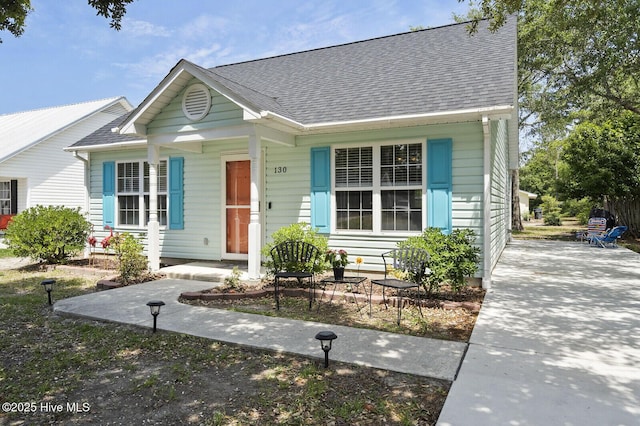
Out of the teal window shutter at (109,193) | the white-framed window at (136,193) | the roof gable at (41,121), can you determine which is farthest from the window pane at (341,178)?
the roof gable at (41,121)

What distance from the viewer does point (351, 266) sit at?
770 cm

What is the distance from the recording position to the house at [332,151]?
686cm

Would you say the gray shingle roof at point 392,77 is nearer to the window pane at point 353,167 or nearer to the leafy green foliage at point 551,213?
the window pane at point 353,167

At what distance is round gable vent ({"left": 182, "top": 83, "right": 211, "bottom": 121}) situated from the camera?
292 inches

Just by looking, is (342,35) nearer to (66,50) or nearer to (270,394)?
(66,50)

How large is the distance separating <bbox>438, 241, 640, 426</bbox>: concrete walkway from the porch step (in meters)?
4.64

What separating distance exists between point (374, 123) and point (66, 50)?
1212 centimetres

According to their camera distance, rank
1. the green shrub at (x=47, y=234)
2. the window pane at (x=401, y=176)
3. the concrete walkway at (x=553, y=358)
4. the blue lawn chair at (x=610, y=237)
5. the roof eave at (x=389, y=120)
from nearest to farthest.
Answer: the concrete walkway at (x=553, y=358) < the roof eave at (x=389, y=120) < the window pane at (x=401, y=176) < the green shrub at (x=47, y=234) < the blue lawn chair at (x=610, y=237)

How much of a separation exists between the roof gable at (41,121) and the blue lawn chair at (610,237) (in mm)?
21915

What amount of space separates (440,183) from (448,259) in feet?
5.63

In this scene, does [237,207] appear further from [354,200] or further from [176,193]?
[354,200]

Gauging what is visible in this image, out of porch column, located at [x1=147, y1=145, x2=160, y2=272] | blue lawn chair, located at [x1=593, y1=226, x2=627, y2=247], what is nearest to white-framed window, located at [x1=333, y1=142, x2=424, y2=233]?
porch column, located at [x1=147, y1=145, x2=160, y2=272]

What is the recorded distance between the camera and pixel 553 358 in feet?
12.3

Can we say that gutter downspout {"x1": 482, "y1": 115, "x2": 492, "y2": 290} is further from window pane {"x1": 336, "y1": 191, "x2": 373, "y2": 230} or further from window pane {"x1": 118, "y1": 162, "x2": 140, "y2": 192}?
window pane {"x1": 118, "y1": 162, "x2": 140, "y2": 192}
